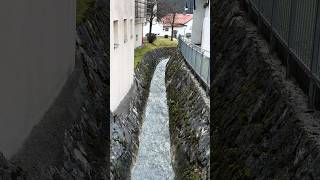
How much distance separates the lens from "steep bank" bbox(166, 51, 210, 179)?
1316 cm

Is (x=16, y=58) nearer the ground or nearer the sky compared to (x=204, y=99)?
nearer the sky

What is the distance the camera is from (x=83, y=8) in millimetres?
11602

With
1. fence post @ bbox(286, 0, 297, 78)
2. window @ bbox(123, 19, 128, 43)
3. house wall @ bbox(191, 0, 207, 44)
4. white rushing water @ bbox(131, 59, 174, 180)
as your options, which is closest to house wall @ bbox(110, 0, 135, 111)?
window @ bbox(123, 19, 128, 43)

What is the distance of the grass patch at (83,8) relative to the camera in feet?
35.7

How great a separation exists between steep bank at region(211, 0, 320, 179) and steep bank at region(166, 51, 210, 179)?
3970mm

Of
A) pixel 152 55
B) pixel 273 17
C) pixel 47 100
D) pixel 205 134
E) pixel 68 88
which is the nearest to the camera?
pixel 47 100

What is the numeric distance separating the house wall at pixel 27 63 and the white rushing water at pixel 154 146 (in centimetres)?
857

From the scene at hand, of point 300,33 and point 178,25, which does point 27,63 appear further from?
point 178,25

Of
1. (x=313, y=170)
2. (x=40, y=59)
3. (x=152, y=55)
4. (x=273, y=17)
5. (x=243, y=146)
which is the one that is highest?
(x=273, y=17)

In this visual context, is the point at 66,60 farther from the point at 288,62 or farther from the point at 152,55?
the point at 152,55

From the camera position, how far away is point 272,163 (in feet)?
14.3

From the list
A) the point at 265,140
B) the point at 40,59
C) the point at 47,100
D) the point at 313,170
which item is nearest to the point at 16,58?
the point at 40,59

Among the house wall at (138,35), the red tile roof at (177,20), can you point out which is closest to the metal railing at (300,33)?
the house wall at (138,35)

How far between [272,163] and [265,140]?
47 cm
